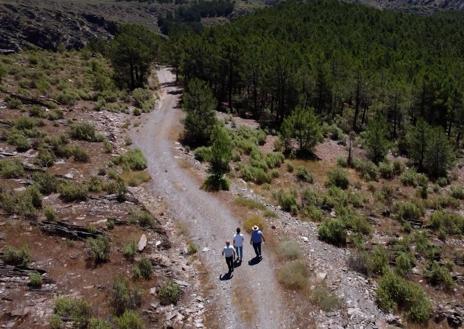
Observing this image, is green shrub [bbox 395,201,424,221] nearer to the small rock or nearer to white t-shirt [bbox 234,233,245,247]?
white t-shirt [bbox 234,233,245,247]

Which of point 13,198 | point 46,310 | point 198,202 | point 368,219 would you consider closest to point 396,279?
point 368,219

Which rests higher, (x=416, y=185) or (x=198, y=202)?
(x=198, y=202)

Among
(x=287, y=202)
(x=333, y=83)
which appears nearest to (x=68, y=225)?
(x=287, y=202)

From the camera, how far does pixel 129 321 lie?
49.1 feet

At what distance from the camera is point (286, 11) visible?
12525cm

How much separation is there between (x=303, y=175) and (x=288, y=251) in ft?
53.7

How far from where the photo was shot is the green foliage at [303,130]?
43.8 m

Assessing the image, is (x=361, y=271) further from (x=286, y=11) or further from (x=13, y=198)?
(x=286, y=11)

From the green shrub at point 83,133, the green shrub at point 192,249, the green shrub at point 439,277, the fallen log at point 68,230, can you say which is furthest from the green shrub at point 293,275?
the green shrub at point 83,133

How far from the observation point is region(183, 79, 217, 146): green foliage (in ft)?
134

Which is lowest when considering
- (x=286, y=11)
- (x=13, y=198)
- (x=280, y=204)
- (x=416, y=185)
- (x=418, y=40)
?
(x=416, y=185)

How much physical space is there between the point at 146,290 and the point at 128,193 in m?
9.24

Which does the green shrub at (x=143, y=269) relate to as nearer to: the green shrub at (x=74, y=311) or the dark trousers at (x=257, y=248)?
the green shrub at (x=74, y=311)

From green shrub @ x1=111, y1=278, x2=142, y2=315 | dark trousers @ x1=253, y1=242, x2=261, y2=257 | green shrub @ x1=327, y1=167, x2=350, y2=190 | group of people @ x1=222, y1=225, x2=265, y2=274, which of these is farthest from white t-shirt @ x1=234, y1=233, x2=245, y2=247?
green shrub @ x1=327, y1=167, x2=350, y2=190
